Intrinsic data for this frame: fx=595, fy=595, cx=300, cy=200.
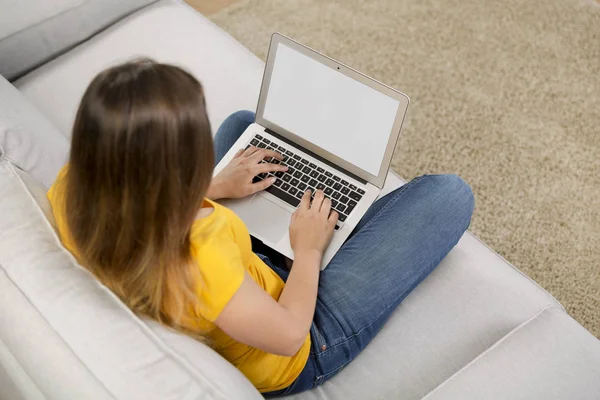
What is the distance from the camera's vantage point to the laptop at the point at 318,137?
45.4 inches

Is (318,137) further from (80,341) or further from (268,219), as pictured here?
(80,341)

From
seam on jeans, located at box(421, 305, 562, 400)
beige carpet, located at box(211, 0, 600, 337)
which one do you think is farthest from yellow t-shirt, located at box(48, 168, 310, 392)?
beige carpet, located at box(211, 0, 600, 337)

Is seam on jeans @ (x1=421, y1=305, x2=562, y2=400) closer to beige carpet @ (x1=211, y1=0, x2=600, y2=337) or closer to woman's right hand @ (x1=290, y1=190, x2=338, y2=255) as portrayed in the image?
woman's right hand @ (x1=290, y1=190, x2=338, y2=255)

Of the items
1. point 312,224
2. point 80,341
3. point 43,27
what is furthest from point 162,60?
point 80,341

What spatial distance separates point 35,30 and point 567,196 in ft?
4.98

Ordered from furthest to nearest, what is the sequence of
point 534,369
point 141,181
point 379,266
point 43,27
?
point 43,27 < point 379,266 < point 534,369 < point 141,181

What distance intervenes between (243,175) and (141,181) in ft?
1.63

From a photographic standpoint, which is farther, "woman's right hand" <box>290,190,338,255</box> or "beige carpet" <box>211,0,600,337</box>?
"beige carpet" <box>211,0,600,337</box>

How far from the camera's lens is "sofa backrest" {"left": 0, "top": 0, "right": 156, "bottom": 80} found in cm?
138

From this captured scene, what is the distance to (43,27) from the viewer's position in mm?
1414

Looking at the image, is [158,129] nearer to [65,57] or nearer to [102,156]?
[102,156]

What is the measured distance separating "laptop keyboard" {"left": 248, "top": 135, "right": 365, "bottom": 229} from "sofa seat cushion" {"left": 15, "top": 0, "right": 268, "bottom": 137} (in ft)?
0.91

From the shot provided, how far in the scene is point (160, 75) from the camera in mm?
716

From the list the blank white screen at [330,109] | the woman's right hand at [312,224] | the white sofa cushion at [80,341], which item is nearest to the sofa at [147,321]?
the white sofa cushion at [80,341]
